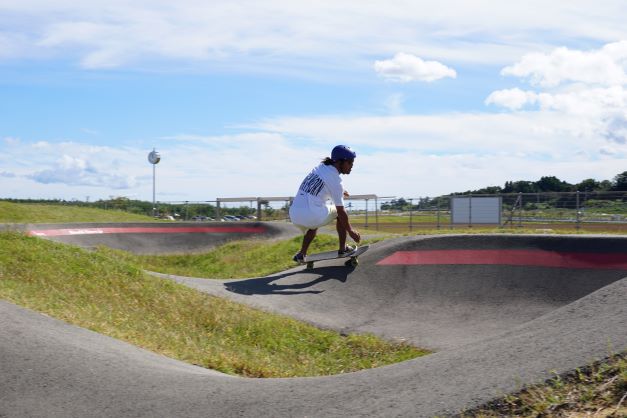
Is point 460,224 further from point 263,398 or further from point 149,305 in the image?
point 263,398

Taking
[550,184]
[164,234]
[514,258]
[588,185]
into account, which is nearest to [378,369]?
[514,258]

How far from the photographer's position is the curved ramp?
21266mm

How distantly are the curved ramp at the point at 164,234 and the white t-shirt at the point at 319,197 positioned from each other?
9641 millimetres

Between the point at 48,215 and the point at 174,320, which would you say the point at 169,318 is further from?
the point at 48,215

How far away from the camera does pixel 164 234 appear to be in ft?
77.4

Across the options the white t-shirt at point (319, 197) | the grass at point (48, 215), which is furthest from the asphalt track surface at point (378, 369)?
the grass at point (48, 215)

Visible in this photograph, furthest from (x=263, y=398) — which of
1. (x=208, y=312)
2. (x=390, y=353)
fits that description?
(x=208, y=312)

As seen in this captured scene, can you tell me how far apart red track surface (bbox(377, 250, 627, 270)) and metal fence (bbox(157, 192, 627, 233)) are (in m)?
12.5

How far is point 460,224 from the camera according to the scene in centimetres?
2689

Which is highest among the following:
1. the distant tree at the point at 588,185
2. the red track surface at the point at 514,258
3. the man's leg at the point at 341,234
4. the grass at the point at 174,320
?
the distant tree at the point at 588,185

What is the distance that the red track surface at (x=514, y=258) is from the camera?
880 centimetres

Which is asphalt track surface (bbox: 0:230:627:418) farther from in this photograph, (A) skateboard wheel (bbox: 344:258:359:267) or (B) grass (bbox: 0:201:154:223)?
(B) grass (bbox: 0:201:154:223)

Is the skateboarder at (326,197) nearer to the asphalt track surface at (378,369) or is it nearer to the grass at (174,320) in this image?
the asphalt track surface at (378,369)

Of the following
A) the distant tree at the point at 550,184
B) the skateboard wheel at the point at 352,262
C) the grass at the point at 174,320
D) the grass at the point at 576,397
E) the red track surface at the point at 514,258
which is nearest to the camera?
the grass at the point at 576,397
